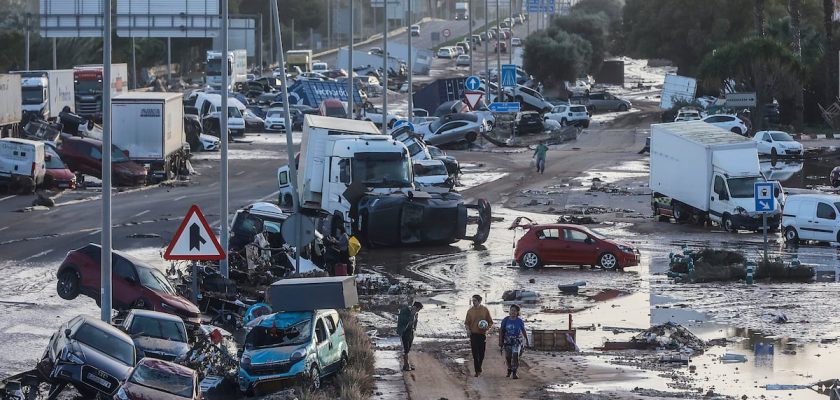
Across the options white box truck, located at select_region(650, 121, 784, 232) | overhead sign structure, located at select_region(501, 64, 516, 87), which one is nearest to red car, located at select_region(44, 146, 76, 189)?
white box truck, located at select_region(650, 121, 784, 232)

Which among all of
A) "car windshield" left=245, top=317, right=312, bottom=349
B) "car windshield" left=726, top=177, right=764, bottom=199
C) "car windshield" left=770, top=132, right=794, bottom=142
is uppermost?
"car windshield" left=770, top=132, right=794, bottom=142

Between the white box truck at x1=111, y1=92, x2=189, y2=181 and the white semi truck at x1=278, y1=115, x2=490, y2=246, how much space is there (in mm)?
13570

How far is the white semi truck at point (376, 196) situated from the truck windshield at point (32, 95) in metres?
29.9

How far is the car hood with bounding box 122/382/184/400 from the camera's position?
59.2 feet

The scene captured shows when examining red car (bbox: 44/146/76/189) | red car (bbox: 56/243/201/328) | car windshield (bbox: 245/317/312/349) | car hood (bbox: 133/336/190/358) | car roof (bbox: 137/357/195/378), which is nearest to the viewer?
car roof (bbox: 137/357/195/378)

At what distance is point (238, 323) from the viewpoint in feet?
92.0

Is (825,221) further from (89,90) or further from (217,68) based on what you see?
(217,68)

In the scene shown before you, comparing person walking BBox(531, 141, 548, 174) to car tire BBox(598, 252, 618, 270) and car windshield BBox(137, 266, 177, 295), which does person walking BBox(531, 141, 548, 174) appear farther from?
car windshield BBox(137, 266, 177, 295)

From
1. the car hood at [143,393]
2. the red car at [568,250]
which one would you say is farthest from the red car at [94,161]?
the car hood at [143,393]

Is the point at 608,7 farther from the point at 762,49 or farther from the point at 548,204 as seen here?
the point at 548,204

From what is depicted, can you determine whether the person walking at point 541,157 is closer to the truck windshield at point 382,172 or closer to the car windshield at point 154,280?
the truck windshield at point 382,172

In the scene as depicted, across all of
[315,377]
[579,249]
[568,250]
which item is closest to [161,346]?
[315,377]

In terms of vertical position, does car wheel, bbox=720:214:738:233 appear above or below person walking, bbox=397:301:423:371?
below

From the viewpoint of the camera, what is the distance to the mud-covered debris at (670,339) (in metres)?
24.8
